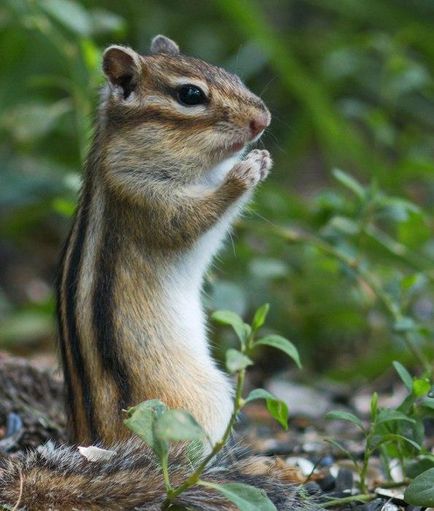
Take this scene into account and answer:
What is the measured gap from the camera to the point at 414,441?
117 inches

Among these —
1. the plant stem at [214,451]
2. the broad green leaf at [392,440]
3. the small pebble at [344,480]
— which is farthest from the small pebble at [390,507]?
the plant stem at [214,451]

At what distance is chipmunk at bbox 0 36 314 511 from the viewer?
269 cm

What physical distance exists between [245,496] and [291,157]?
5191mm

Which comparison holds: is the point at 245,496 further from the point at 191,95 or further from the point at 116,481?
the point at 191,95

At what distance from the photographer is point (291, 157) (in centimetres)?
742

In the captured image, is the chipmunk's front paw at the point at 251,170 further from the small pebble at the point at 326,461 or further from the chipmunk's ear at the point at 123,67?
the small pebble at the point at 326,461

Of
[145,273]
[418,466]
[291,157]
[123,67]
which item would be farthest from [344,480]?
[291,157]

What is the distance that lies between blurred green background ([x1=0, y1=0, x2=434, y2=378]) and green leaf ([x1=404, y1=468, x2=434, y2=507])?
1182mm

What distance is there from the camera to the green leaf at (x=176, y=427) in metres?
2.23

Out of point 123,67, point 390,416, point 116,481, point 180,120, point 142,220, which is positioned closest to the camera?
point 116,481

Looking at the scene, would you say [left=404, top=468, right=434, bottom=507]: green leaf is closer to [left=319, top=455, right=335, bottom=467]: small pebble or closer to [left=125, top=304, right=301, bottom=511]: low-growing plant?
[left=125, top=304, right=301, bottom=511]: low-growing plant

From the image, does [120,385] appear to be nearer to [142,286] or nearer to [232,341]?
[142,286]

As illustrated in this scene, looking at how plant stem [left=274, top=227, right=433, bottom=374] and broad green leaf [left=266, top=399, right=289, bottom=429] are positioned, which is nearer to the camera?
broad green leaf [left=266, top=399, right=289, bottom=429]

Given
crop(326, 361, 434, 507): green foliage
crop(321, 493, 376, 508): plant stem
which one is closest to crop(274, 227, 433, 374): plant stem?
crop(326, 361, 434, 507): green foliage
